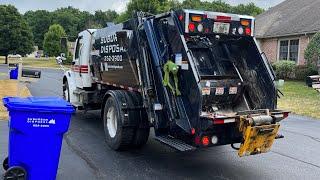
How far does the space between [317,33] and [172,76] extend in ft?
58.3

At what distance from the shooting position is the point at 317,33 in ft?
71.8

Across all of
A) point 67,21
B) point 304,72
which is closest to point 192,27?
point 304,72

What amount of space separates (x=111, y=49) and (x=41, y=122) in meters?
3.51

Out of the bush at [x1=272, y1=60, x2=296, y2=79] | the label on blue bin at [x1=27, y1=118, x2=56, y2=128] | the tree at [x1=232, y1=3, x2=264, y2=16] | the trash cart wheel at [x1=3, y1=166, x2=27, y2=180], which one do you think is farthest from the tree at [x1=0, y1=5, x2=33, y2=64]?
the label on blue bin at [x1=27, y1=118, x2=56, y2=128]

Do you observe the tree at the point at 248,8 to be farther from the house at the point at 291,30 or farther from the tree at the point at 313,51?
the tree at the point at 313,51

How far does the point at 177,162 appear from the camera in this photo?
6.86 meters

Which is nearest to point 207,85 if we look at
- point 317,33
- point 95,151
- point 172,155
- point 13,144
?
point 172,155

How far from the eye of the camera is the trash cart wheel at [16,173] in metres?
5.05

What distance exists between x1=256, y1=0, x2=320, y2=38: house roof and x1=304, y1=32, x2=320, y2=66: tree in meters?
1.25

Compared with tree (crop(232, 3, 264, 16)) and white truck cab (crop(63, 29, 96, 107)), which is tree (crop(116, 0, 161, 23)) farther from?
tree (crop(232, 3, 264, 16))

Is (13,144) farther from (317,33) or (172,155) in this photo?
(317,33)

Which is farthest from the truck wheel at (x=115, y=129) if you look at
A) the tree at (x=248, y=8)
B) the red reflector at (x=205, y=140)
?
the tree at (x=248, y=8)

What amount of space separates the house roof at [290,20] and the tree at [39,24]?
75.1 metres

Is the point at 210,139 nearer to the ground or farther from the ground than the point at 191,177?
farther from the ground
